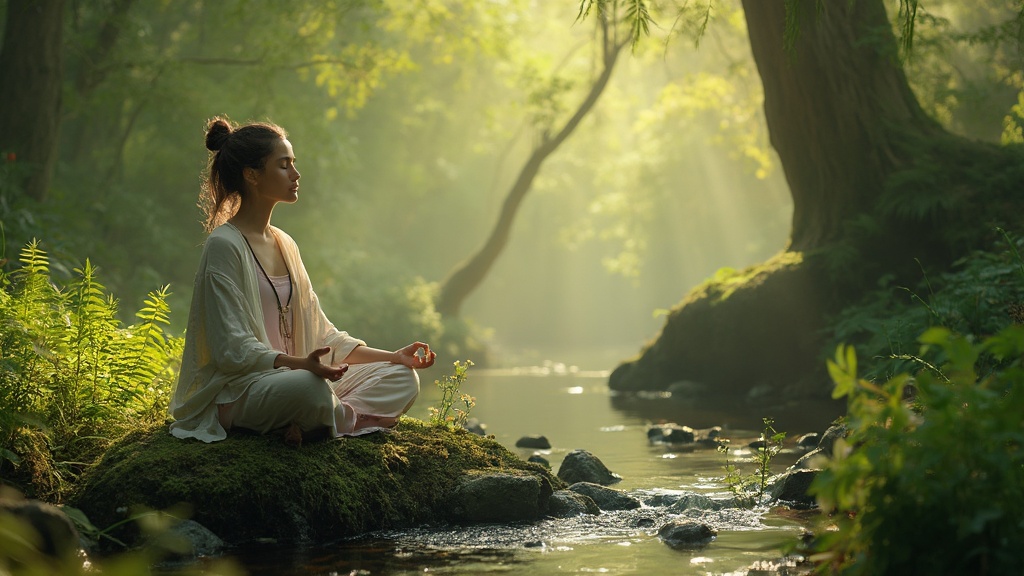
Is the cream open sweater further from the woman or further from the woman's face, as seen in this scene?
the woman's face

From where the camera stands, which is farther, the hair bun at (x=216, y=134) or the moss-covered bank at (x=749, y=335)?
the moss-covered bank at (x=749, y=335)

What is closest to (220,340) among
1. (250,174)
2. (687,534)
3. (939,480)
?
(250,174)

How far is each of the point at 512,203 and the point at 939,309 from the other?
17.0 meters

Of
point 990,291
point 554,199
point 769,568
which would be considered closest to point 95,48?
point 990,291

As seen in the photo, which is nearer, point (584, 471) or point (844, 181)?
point (584, 471)

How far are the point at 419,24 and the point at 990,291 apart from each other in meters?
17.1

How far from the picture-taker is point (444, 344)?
2745 centimetres

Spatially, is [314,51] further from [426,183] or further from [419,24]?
[426,183]

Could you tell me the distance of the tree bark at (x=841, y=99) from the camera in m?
12.9

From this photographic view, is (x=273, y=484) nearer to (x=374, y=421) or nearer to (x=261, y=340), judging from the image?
(x=261, y=340)

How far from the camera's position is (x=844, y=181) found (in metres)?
13.3

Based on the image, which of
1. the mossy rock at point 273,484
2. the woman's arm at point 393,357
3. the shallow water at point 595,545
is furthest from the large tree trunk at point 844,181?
the mossy rock at point 273,484

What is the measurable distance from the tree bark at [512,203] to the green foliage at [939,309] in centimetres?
1116

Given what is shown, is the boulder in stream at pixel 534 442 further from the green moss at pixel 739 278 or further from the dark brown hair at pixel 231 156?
the green moss at pixel 739 278
